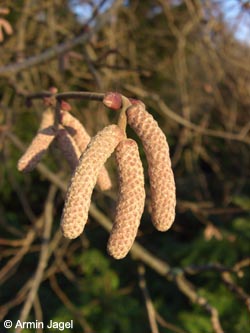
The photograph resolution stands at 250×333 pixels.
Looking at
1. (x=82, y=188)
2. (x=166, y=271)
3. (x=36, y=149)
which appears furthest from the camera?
(x=166, y=271)

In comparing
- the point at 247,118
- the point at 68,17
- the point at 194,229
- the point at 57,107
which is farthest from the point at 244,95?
the point at 57,107

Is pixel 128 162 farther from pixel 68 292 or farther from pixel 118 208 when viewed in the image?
pixel 68 292

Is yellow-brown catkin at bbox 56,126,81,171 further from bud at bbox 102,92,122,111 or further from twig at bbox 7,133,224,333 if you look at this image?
twig at bbox 7,133,224,333

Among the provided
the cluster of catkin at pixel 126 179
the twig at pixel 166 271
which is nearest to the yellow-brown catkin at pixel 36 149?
the cluster of catkin at pixel 126 179

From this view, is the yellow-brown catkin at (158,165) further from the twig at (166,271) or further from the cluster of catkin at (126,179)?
the twig at (166,271)

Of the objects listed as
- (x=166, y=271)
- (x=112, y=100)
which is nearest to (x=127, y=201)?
(x=112, y=100)

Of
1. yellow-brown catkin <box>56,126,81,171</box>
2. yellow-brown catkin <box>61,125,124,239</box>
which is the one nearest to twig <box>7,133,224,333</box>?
yellow-brown catkin <box>56,126,81,171</box>

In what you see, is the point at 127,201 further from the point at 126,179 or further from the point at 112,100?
the point at 112,100
